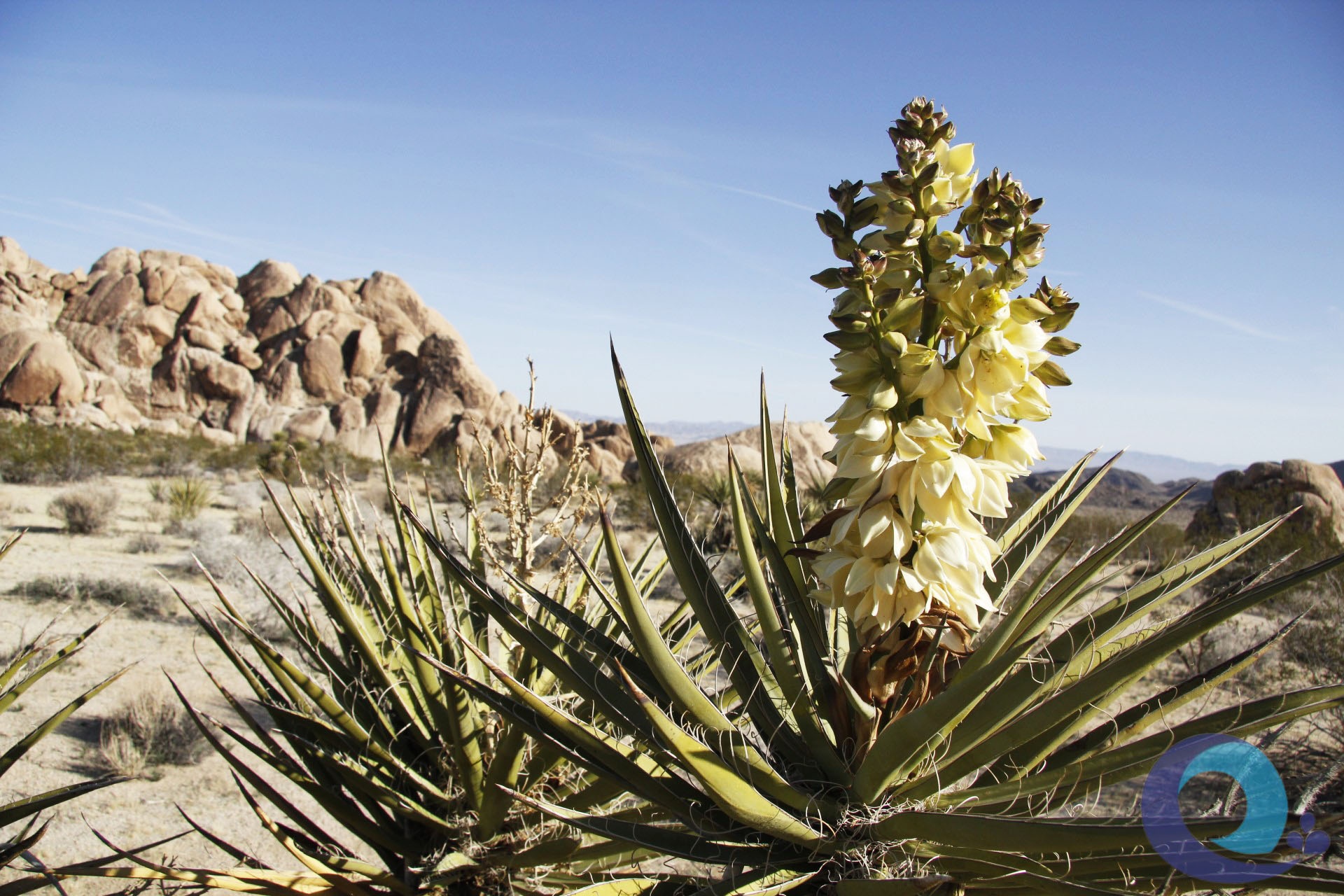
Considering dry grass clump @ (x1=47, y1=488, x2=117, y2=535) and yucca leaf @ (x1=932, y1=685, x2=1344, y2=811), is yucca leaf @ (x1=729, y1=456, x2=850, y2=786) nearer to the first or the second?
yucca leaf @ (x1=932, y1=685, x2=1344, y2=811)

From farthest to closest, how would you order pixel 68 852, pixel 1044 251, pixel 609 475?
pixel 609 475 → pixel 68 852 → pixel 1044 251

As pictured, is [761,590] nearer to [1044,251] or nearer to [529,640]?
[529,640]

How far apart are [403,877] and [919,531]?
4.98 ft

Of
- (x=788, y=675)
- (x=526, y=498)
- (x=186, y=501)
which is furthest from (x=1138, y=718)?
(x=186, y=501)

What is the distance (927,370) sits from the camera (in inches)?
46.9

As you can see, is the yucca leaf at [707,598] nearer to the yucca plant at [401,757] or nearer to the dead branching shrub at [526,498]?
the yucca plant at [401,757]

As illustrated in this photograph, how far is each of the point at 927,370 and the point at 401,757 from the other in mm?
1774

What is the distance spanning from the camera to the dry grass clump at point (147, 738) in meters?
4.37

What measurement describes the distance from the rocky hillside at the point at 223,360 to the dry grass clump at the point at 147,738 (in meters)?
20.1

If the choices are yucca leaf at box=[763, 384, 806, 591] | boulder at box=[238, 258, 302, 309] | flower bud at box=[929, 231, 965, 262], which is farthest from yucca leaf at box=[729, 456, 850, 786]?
boulder at box=[238, 258, 302, 309]

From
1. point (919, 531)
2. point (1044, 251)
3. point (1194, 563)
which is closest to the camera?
point (1044, 251)

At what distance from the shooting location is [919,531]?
1250mm

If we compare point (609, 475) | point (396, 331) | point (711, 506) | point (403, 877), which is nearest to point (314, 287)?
point (396, 331)

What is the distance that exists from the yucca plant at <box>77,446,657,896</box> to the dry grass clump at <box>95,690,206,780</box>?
3149mm
